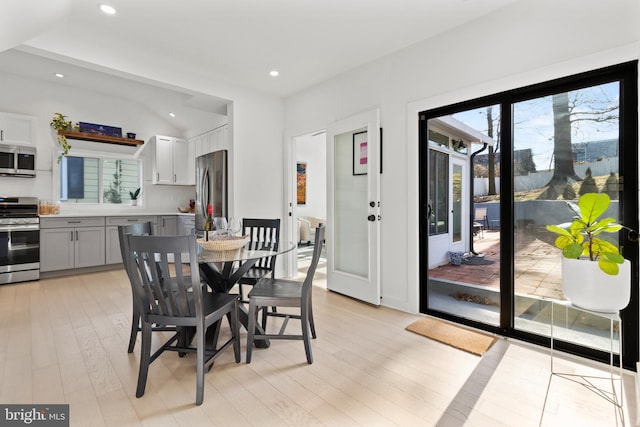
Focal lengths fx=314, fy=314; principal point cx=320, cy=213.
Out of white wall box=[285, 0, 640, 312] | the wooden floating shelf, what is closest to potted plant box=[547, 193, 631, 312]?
white wall box=[285, 0, 640, 312]

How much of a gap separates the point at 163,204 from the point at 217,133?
6.62 feet

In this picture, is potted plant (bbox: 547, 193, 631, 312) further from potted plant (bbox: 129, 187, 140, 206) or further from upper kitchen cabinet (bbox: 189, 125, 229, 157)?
potted plant (bbox: 129, 187, 140, 206)

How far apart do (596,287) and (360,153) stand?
8.15 ft

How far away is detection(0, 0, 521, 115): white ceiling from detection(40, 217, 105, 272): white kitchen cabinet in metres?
2.75

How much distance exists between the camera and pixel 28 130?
4656 millimetres

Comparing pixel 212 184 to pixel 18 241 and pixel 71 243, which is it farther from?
pixel 18 241

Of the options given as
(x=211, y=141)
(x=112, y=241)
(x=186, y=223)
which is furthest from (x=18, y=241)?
(x=211, y=141)

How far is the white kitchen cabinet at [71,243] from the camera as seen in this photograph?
4.55 meters

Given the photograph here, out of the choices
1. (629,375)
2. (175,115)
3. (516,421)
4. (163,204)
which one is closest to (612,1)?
(629,375)

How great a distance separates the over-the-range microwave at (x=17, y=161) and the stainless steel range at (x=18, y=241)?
398mm

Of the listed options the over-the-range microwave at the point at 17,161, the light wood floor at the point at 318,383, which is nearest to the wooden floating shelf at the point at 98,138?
the over-the-range microwave at the point at 17,161

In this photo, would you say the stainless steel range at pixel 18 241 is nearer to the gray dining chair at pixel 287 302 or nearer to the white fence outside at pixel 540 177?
the gray dining chair at pixel 287 302

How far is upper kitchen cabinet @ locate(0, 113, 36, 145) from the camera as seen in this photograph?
4453mm

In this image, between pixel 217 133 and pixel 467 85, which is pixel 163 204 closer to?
pixel 217 133
